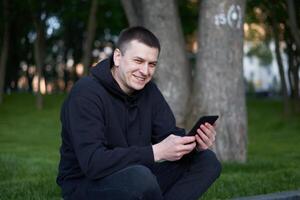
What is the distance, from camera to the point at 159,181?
4.73 m

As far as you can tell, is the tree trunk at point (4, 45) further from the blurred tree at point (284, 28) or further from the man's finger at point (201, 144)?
the man's finger at point (201, 144)

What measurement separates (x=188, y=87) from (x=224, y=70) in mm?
921

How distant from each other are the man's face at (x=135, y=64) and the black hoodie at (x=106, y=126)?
3.2 inches

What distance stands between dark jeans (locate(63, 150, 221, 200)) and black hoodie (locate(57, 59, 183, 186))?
81 millimetres

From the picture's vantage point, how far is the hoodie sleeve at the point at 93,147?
4102mm

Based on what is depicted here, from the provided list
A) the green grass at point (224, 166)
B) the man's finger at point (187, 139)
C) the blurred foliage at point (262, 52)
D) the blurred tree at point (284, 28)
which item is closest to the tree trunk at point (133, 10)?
the green grass at point (224, 166)

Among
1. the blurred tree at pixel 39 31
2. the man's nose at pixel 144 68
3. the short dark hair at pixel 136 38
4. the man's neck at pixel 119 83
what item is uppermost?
the blurred tree at pixel 39 31

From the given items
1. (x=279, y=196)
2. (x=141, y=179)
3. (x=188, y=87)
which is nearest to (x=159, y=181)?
(x=141, y=179)

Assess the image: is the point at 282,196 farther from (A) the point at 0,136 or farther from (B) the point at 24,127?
(B) the point at 24,127

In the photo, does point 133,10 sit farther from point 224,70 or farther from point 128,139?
point 128,139

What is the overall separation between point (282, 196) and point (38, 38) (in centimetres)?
2270

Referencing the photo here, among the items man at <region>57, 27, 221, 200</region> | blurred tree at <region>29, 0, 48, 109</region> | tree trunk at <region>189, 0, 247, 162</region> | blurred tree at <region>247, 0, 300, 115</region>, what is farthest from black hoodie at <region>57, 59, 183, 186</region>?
blurred tree at <region>29, 0, 48, 109</region>

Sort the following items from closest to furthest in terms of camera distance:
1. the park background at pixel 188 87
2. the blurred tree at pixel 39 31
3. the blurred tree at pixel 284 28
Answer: the park background at pixel 188 87 < the blurred tree at pixel 284 28 < the blurred tree at pixel 39 31

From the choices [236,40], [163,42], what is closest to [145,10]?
[163,42]
